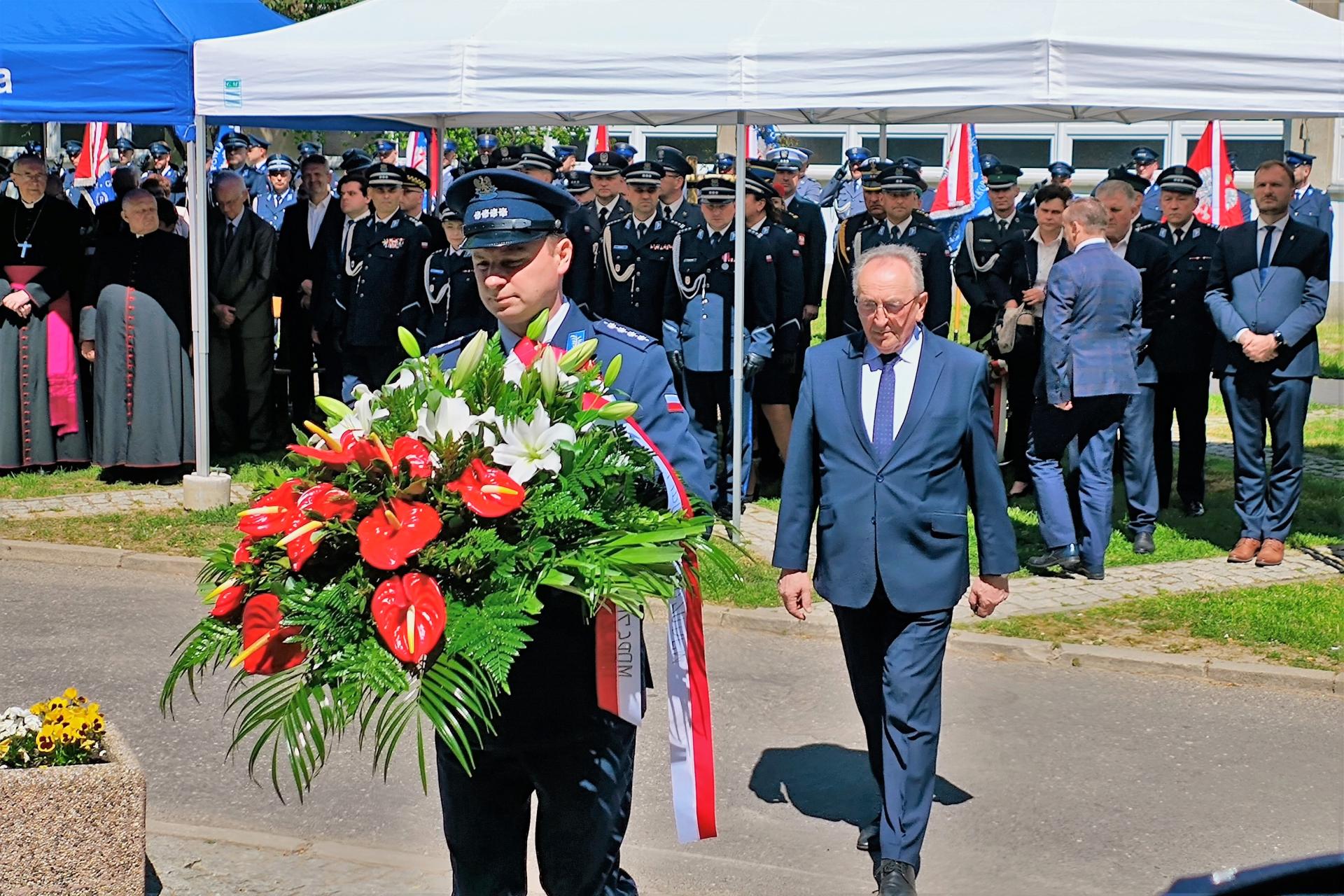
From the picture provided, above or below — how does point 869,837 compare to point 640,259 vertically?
below

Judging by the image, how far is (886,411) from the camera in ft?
17.7

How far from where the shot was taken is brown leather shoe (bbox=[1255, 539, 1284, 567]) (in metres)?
9.82

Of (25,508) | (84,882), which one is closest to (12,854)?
(84,882)

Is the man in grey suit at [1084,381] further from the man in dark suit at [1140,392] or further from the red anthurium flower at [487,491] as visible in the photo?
the red anthurium flower at [487,491]

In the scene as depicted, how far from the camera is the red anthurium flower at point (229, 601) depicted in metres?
3.49

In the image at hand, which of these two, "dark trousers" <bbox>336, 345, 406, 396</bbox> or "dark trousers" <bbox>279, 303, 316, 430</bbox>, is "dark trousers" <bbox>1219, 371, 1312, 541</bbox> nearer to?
"dark trousers" <bbox>336, 345, 406, 396</bbox>

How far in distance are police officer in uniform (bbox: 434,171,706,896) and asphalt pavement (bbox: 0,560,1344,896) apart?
59.4 inches

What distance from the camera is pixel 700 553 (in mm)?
3652

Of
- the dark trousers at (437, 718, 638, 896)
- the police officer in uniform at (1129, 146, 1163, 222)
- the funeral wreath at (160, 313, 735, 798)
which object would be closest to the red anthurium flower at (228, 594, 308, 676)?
the funeral wreath at (160, 313, 735, 798)

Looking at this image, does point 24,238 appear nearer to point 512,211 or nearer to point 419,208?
point 419,208

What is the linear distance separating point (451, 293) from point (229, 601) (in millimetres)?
7951

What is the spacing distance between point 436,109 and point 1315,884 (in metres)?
8.87

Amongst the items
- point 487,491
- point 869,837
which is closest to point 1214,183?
point 869,837

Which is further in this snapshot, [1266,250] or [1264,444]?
[1264,444]
